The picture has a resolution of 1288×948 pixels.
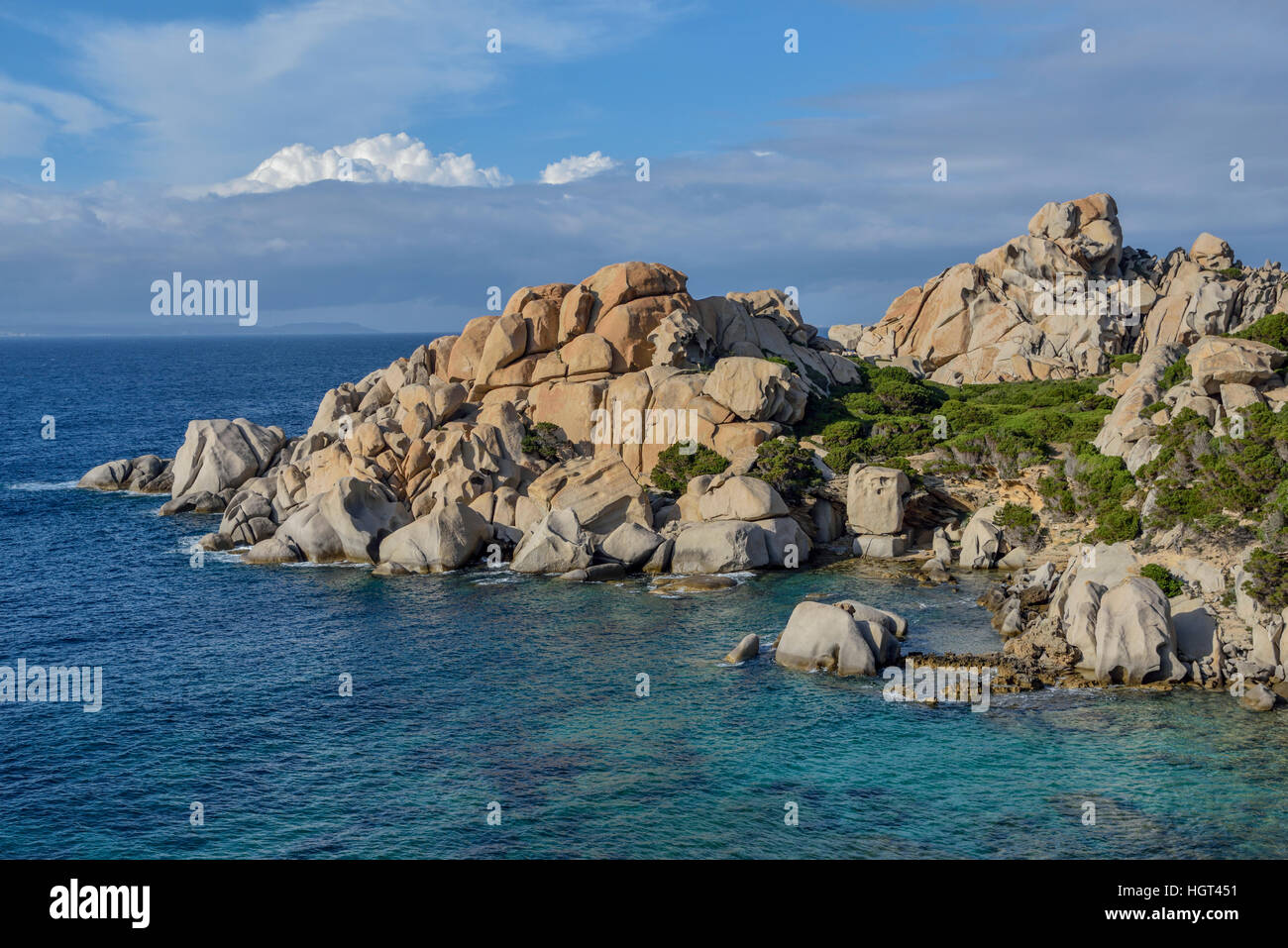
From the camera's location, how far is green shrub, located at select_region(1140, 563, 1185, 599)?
39812 millimetres

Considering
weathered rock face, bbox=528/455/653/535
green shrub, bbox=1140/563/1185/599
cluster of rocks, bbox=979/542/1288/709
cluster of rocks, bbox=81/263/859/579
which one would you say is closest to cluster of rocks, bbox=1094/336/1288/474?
green shrub, bbox=1140/563/1185/599

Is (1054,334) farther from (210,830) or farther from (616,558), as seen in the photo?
(210,830)

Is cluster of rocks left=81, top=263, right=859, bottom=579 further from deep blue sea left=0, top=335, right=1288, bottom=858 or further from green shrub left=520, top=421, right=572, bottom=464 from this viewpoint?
deep blue sea left=0, top=335, right=1288, bottom=858

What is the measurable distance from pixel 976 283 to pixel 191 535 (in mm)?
71883

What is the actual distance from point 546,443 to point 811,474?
1661cm

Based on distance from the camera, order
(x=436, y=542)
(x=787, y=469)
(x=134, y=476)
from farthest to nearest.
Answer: (x=134, y=476) < (x=787, y=469) < (x=436, y=542)

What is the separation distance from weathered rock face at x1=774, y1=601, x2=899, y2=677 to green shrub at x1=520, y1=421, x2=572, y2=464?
27563 mm

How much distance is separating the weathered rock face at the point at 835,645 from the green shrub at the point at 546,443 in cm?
2756

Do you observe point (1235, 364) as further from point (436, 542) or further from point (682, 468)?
point (436, 542)

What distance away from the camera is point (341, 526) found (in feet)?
186

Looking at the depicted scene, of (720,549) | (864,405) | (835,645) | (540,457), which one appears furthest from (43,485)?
(835,645)

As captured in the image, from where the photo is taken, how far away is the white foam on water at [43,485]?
79125 millimetres

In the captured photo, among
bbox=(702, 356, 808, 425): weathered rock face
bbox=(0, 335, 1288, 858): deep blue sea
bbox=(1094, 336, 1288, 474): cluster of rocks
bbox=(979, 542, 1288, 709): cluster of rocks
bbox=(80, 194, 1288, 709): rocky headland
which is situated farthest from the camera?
bbox=(702, 356, 808, 425): weathered rock face

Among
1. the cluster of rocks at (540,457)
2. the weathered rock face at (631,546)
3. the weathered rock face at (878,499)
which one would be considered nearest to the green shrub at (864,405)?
the cluster of rocks at (540,457)
